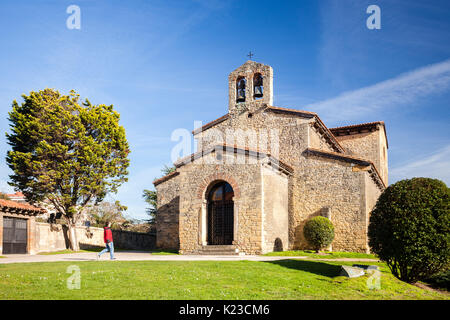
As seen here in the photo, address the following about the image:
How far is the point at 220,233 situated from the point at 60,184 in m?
11.9

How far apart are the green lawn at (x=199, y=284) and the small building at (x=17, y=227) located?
1340cm

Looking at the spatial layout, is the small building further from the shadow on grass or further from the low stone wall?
the shadow on grass

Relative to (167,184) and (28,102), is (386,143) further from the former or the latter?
(28,102)

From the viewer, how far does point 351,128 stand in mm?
32875

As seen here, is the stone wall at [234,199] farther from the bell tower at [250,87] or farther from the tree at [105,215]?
the tree at [105,215]

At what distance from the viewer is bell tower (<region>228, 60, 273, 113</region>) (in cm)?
2553

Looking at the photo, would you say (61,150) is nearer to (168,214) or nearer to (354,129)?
(168,214)

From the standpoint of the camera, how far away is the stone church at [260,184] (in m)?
20.2

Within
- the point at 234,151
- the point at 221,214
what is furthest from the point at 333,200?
the point at 234,151

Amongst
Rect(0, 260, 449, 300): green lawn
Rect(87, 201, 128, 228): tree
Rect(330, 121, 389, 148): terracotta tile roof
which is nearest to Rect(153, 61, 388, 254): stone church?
Rect(330, 121, 389, 148): terracotta tile roof

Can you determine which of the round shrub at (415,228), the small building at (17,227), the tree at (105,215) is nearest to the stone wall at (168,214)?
the small building at (17,227)

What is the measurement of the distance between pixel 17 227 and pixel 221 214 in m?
13.1
